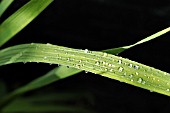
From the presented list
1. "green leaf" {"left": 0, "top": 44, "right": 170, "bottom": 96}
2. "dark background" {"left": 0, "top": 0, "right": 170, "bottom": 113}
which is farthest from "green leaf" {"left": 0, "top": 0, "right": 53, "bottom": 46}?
"dark background" {"left": 0, "top": 0, "right": 170, "bottom": 113}

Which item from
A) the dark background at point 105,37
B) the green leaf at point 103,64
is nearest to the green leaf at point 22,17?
the green leaf at point 103,64

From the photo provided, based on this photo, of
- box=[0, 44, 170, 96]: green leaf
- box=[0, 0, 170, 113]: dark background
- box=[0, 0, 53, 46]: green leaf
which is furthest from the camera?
box=[0, 0, 170, 113]: dark background

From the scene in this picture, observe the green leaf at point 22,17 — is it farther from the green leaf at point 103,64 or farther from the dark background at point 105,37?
the dark background at point 105,37

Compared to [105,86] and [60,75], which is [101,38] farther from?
[60,75]

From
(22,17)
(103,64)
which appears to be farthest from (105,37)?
(103,64)

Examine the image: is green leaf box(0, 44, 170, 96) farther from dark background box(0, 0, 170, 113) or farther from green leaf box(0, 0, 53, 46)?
dark background box(0, 0, 170, 113)

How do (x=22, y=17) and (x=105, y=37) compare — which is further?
(x=105, y=37)

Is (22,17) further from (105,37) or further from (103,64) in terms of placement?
(105,37)
